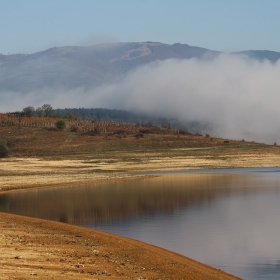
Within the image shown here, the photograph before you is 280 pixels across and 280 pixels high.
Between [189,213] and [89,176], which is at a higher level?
[189,213]

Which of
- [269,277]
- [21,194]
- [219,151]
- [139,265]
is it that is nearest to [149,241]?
[139,265]

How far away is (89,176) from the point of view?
62.8 metres

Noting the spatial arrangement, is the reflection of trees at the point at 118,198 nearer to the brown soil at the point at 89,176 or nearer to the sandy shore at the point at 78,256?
the brown soil at the point at 89,176

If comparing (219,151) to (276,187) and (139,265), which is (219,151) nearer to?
(276,187)

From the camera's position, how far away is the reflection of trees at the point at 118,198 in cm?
3409

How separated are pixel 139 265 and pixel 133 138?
89065 mm

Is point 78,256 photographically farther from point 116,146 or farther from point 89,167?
point 116,146

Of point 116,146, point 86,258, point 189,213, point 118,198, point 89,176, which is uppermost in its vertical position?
point 116,146

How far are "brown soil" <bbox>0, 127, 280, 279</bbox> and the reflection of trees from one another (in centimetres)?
344

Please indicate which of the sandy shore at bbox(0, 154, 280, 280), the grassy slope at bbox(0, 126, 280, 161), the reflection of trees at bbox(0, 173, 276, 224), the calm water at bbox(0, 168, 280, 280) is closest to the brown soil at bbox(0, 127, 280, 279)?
the sandy shore at bbox(0, 154, 280, 280)

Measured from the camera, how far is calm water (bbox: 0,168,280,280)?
72.1 ft

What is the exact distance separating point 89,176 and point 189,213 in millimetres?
30327

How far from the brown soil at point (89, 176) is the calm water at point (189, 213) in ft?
5.26

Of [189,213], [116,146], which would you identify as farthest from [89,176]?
[116,146]
